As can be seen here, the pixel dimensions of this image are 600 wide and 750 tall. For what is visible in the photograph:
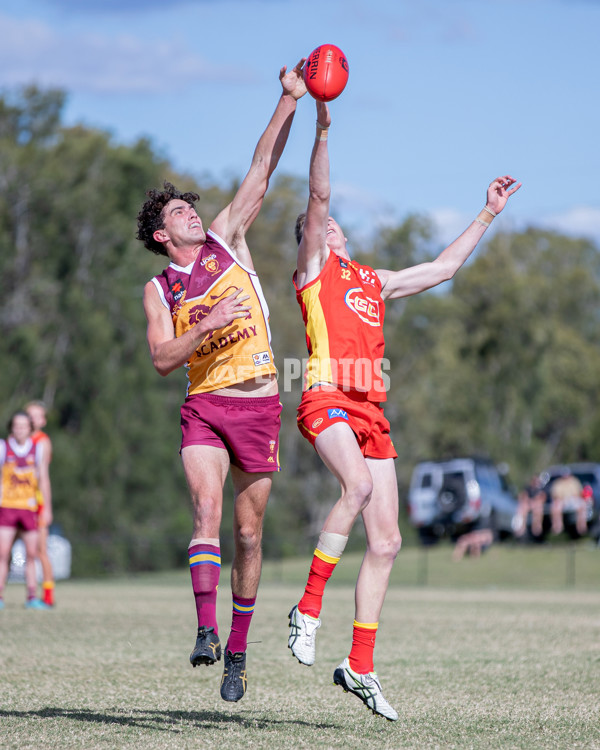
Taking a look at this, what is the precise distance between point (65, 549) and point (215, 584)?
2132 cm

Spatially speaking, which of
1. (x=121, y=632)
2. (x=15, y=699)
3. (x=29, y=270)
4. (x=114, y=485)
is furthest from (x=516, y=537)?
(x=15, y=699)

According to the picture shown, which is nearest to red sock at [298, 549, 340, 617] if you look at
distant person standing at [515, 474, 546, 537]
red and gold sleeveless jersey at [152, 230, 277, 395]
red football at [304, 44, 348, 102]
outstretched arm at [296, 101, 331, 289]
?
red and gold sleeveless jersey at [152, 230, 277, 395]

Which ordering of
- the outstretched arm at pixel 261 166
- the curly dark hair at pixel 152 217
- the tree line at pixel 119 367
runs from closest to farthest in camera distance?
1. the outstretched arm at pixel 261 166
2. the curly dark hair at pixel 152 217
3. the tree line at pixel 119 367

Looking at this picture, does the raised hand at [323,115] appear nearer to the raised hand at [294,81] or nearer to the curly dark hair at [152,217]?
the raised hand at [294,81]

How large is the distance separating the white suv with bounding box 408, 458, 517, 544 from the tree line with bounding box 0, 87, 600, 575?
Answer: 3.88m

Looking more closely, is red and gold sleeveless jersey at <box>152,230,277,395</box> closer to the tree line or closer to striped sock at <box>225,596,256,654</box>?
striped sock at <box>225,596,256,654</box>

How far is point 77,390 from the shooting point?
3422 cm

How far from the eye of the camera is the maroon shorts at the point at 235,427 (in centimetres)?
548

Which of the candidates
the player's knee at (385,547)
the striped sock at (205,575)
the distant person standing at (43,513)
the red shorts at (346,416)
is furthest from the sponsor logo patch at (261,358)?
the distant person standing at (43,513)

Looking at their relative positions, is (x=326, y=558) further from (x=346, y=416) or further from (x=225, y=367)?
(x=225, y=367)

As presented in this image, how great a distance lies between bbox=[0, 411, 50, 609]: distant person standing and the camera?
13102mm

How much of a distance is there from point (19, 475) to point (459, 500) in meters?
18.6

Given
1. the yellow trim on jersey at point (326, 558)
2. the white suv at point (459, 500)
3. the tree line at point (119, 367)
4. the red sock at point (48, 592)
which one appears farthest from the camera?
the tree line at point (119, 367)

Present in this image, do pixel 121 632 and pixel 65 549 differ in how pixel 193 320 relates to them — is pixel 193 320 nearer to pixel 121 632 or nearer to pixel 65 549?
pixel 121 632
